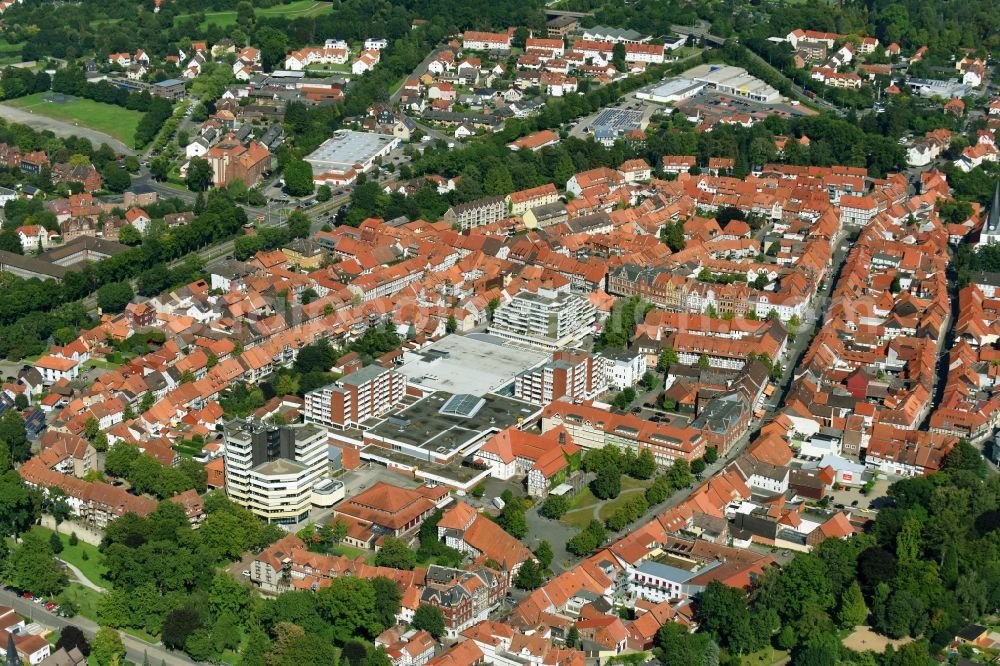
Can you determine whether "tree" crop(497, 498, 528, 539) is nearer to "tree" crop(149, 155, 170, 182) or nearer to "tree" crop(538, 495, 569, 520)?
"tree" crop(538, 495, 569, 520)

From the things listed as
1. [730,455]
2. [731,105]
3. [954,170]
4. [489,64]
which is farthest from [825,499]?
[489,64]

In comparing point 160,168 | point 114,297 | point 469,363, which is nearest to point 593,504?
point 469,363

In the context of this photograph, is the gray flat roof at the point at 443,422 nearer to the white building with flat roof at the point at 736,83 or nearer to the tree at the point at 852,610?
the tree at the point at 852,610

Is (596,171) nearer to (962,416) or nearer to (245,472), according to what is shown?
(962,416)

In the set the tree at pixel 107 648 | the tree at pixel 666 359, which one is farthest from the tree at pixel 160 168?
the tree at pixel 107 648

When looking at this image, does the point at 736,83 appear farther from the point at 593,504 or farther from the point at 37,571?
the point at 37,571
